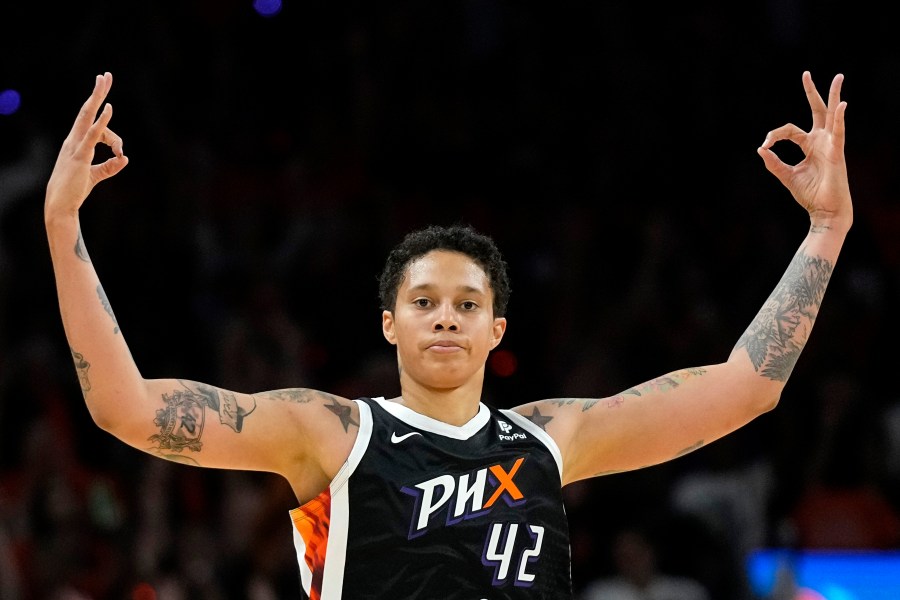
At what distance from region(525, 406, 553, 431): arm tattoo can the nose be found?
1.37ft

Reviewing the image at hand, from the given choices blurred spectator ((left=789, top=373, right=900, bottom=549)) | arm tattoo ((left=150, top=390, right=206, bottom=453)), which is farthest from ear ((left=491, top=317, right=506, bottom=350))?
blurred spectator ((left=789, top=373, right=900, bottom=549))

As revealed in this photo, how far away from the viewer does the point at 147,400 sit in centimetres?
337

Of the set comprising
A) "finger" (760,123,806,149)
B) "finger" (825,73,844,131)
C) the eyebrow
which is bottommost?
the eyebrow

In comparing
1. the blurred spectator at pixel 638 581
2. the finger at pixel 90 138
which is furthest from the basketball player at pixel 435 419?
the blurred spectator at pixel 638 581

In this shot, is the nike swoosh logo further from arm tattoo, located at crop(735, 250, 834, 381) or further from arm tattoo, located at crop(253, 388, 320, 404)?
arm tattoo, located at crop(735, 250, 834, 381)

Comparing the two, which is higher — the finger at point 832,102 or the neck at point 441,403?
the finger at point 832,102

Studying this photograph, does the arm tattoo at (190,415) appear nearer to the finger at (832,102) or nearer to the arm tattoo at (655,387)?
the arm tattoo at (655,387)

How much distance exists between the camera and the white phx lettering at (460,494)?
358cm

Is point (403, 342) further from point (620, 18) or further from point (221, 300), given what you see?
point (620, 18)

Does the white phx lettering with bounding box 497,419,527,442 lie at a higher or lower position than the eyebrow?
lower

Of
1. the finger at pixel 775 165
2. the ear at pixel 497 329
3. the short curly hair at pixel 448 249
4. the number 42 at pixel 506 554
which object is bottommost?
the number 42 at pixel 506 554

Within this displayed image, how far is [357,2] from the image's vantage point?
960cm

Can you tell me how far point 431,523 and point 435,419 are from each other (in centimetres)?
41

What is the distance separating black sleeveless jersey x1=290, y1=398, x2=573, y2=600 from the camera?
11.6 feet
